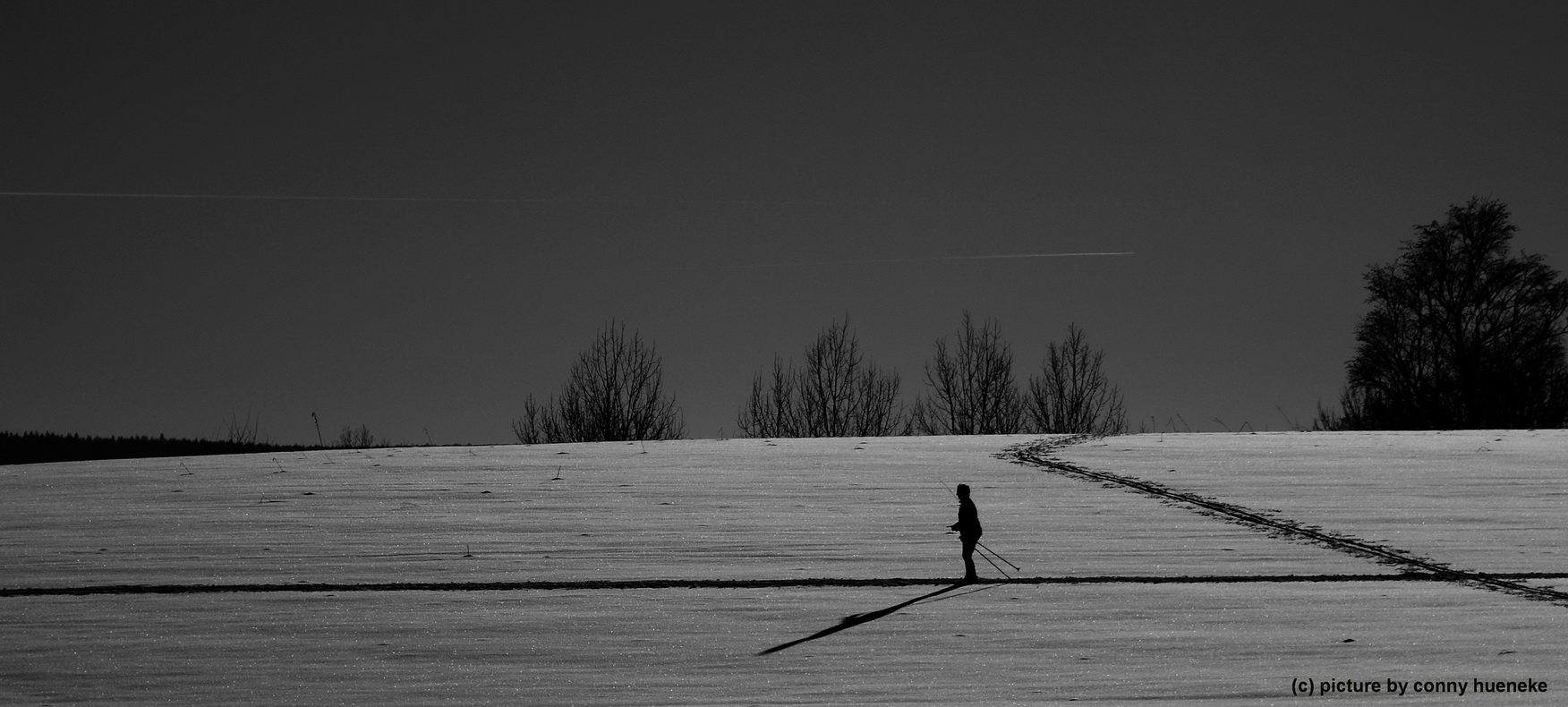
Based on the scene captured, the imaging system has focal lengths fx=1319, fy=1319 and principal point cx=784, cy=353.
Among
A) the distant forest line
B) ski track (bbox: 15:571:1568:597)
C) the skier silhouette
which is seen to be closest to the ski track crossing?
ski track (bbox: 15:571:1568:597)

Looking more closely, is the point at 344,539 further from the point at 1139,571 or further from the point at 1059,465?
the point at 1059,465

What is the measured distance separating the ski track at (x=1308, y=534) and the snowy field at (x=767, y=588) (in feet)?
0.29

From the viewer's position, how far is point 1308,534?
12.1 meters

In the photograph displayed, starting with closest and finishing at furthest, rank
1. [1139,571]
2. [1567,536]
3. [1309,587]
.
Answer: [1309,587] < [1139,571] < [1567,536]

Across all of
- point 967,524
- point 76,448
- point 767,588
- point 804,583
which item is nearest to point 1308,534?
point 967,524

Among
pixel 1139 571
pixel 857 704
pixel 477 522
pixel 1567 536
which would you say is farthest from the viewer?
pixel 477 522

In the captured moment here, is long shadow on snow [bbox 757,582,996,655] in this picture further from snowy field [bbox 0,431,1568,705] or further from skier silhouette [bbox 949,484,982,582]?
skier silhouette [bbox 949,484,982,582]

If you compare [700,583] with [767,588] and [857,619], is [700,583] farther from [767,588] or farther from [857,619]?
[857,619]

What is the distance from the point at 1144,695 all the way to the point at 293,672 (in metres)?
4.82

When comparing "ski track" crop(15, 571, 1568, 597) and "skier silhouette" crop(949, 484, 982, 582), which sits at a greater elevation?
"skier silhouette" crop(949, 484, 982, 582)

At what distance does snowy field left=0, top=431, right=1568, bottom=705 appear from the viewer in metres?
7.48

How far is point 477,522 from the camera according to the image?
1302 cm

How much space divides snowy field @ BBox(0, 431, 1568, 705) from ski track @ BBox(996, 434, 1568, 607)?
0.09m

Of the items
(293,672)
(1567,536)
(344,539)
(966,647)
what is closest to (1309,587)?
(966,647)
